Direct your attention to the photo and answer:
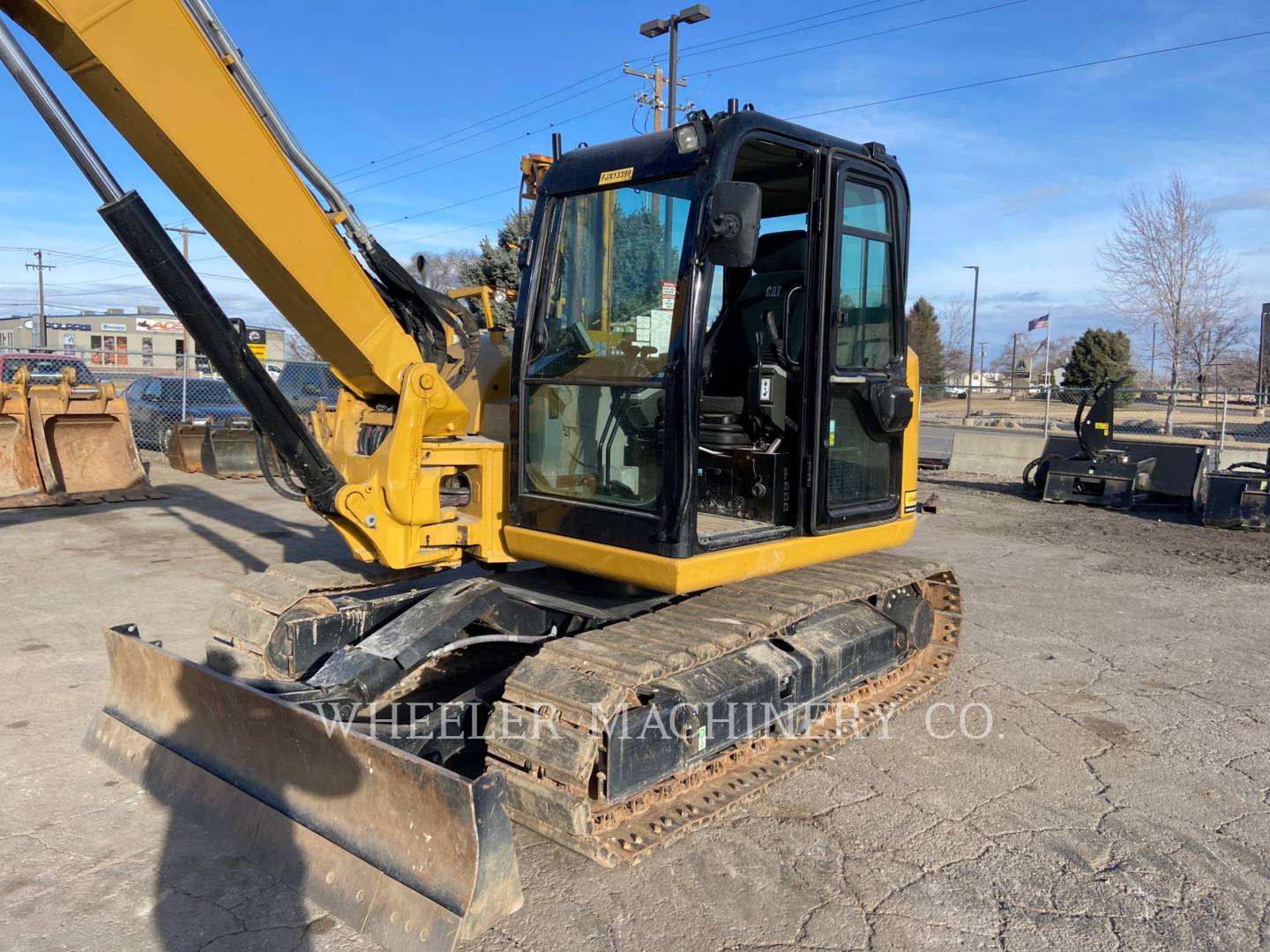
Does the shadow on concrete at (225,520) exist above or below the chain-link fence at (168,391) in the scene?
below

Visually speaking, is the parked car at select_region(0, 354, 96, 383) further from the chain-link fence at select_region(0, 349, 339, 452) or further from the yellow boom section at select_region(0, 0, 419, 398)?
the yellow boom section at select_region(0, 0, 419, 398)

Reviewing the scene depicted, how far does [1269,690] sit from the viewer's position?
18.5 feet

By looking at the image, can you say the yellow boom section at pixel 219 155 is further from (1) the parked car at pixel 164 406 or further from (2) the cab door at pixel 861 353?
(1) the parked car at pixel 164 406

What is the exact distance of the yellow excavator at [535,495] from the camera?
3367 mm

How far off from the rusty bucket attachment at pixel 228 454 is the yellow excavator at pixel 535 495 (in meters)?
10.4

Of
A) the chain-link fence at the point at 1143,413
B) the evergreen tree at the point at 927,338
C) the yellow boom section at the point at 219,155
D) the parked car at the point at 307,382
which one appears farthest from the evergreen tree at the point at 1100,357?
the yellow boom section at the point at 219,155

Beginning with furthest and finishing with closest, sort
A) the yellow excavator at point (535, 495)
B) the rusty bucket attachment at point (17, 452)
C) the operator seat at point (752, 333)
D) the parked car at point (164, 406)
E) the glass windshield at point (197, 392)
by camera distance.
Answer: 1. the glass windshield at point (197, 392)
2. the parked car at point (164, 406)
3. the rusty bucket attachment at point (17, 452)
4. the operator seat at point (752, 333)
5. the yellow excavator at point (535, 495)

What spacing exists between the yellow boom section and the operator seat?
154 centimetres

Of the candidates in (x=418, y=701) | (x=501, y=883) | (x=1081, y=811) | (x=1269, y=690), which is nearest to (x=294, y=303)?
(x=418, y=701)

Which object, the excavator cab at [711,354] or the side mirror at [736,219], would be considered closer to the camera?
the side mirror at [736,219]

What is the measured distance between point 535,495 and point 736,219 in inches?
59.7

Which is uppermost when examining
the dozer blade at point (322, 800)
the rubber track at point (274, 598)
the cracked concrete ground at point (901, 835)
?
the rubber track at point (274, 598)

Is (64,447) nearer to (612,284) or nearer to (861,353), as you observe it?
(612,284)

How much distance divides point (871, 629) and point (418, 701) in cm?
236
